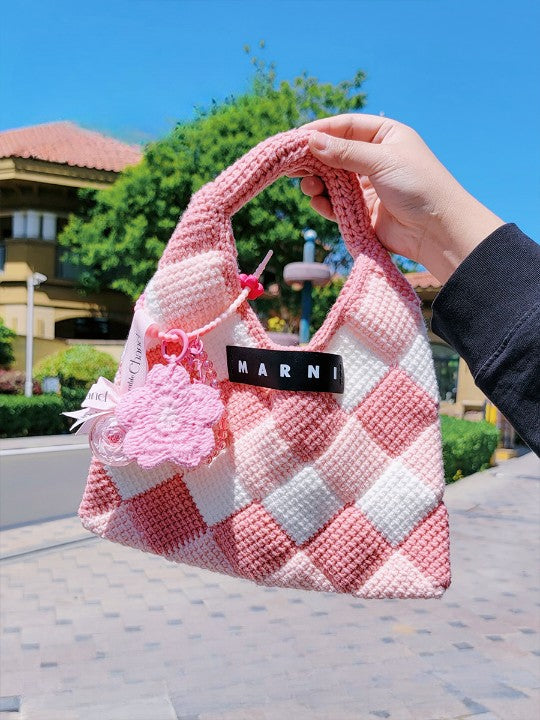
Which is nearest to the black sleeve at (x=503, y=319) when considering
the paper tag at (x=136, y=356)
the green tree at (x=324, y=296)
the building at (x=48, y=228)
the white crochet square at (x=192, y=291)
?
the white crochet square at (x=192, y=291)

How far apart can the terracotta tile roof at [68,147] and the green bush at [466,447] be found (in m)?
16.1

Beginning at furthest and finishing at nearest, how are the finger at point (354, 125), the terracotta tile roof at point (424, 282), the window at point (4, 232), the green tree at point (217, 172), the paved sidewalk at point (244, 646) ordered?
the window at point (4, 232), the green tree at point (217, 172), the terracotta tile roof at point (424, 282), the paved sidewalk at point (244, 646), the finger at point (354, 125)

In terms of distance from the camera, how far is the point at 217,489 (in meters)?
1.23

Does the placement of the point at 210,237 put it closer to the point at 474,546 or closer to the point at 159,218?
the point at 474,546

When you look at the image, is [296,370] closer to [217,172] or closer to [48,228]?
[217,172]

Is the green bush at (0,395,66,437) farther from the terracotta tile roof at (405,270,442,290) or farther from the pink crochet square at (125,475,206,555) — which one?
the pink crochet square at (125,475,206,555)

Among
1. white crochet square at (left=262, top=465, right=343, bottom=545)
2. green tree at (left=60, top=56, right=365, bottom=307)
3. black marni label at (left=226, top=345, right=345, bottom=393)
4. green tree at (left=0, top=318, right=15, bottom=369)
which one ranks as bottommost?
white crochet square at (left=262, top=465, right=343, bottom=545)

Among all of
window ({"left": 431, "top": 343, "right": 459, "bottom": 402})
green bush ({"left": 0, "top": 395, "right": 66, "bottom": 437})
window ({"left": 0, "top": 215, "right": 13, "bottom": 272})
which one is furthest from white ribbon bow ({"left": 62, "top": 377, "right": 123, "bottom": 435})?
window ({"left": 0, "top": 215, "right": 13, "bottom": 272})

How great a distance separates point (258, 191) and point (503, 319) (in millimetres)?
438

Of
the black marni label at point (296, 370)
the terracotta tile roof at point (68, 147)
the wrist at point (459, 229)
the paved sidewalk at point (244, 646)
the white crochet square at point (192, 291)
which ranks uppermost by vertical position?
the terracotta tile roof at point (68, 147)

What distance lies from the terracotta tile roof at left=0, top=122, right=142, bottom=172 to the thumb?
24.3 metres

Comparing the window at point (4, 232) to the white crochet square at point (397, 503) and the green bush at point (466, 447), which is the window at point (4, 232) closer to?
the green bush at point (466, 447)

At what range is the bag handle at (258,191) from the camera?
4.02ft

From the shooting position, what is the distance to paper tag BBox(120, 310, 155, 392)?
1228 mm
